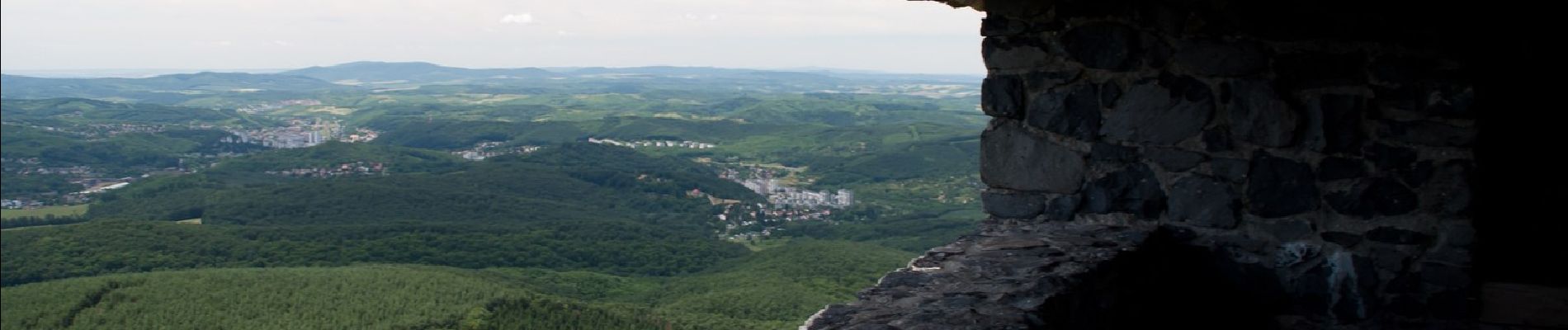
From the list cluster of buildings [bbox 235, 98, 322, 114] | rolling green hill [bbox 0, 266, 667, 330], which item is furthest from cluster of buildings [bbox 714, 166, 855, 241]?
cluster of buildings [bbox 235, 98, 322, 114]

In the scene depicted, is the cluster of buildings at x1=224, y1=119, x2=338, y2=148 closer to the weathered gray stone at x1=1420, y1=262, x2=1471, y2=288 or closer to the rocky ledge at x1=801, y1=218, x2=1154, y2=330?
the rocky ledge at x1=801, y1=218, x2=1154, y2=330

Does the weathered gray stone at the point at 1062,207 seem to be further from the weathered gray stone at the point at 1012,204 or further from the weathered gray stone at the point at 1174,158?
the weathered gray stone at the point at 1174,158

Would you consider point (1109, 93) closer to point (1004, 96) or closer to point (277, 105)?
point (1004, 96)

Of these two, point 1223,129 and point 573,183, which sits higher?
point 1223,129

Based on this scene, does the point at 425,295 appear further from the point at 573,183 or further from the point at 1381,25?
the point at 573,183

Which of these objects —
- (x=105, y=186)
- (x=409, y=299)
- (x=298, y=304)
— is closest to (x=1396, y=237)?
(x=409, y=299)

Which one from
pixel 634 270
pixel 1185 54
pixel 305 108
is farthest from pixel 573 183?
pixel 305 108
